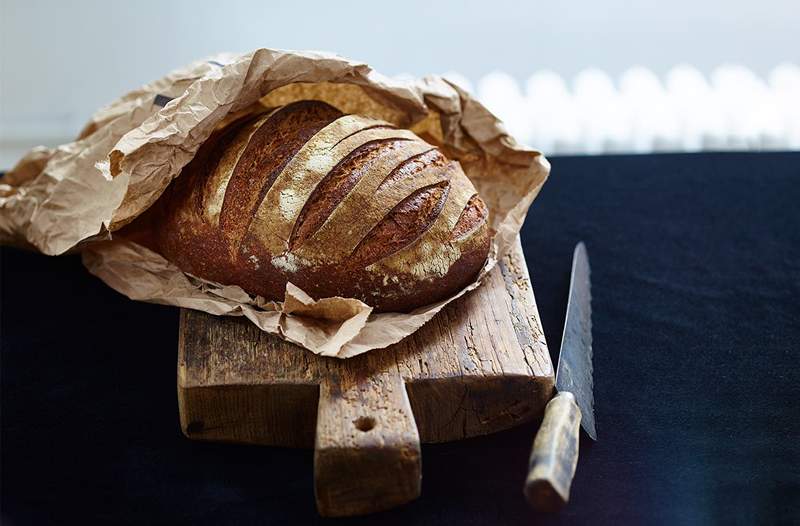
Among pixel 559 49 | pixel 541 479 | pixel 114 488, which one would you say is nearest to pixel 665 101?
pixel 559 49

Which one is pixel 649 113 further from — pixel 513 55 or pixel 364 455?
pixel 364 455

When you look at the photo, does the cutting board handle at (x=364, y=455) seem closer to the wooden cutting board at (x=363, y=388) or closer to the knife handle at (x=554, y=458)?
the wooden cutting board at (x=363, y=388)

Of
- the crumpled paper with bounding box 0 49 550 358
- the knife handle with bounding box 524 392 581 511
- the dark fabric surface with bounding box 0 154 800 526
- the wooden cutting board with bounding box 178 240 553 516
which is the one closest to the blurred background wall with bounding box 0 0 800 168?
the dark fabric surface with bounding box 0 154 800 526

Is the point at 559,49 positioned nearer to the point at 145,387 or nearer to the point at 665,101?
the point at 665,101

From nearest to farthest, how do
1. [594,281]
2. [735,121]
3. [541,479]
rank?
[541,479] < [594,281] < [735,121]

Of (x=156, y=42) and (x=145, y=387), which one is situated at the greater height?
(x=156, y=42)

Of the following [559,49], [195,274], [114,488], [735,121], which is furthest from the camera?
[559,49]

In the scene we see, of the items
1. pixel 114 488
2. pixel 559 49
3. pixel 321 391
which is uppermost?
pixel 559 49

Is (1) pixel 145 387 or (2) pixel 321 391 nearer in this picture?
(2) pixel 321 391
